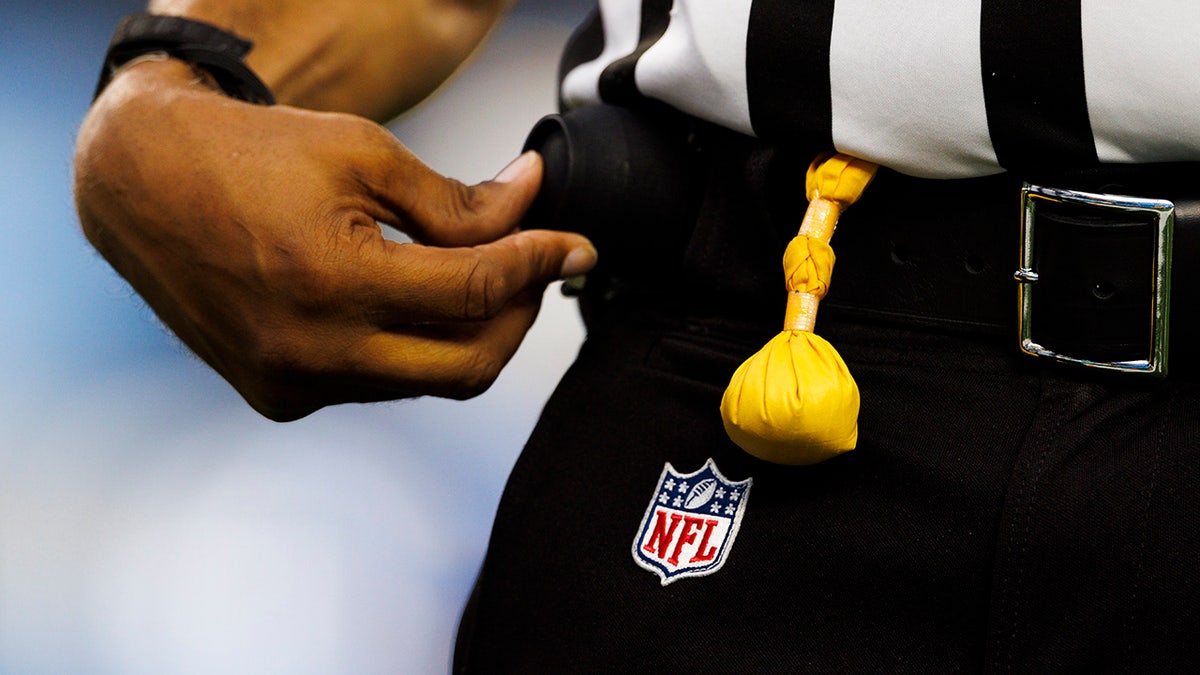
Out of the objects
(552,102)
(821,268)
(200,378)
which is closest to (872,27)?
(821,268)

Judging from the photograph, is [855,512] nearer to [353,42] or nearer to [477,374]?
[477,374]

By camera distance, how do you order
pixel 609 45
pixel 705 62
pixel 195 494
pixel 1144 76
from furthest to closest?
pixel 195 494 → pixel 609 45 → pixel 705 62 → pixel 1144 76

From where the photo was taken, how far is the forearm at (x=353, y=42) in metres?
0.56

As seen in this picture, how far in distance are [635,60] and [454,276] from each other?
5.7 inches

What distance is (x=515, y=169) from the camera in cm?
54

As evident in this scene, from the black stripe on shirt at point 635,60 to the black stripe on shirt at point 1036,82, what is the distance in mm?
180

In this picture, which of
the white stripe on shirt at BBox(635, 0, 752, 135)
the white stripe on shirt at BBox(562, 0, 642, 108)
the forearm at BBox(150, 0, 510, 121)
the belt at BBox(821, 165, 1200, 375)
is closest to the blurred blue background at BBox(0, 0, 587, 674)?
the forearm at BBox(150, 0, 510, 121)

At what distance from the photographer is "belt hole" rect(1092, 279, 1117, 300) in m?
0.37

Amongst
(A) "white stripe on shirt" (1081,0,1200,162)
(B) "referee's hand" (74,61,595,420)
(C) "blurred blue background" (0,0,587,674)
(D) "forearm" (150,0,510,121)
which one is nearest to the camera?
(A) "white stripe on shirt" (1081,0,1200,162)

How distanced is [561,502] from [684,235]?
5.9 inches

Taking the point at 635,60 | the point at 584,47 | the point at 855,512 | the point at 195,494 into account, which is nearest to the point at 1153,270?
the point at 855,512

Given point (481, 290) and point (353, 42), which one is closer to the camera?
point (481, 290)

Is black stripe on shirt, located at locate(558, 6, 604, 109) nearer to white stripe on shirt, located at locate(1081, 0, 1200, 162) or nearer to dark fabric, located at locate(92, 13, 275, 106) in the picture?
dark fabric, located at locate(92, 13, 275, 106)

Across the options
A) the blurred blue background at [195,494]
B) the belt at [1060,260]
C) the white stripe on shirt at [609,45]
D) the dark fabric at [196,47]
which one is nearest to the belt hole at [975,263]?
the belt at [1060,260]
